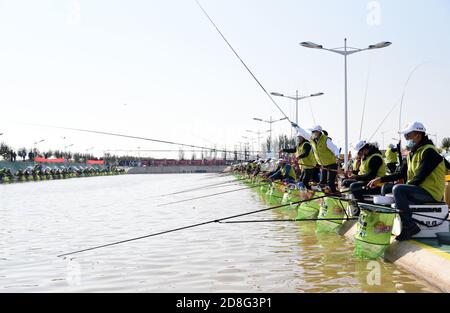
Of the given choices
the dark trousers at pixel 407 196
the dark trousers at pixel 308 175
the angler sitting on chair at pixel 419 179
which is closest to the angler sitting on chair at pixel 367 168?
the angler sitting on chair at pixel 419 179

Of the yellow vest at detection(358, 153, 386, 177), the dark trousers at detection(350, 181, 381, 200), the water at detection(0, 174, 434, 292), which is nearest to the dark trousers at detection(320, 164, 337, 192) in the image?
the water at detection(0, 174, 434, 292)

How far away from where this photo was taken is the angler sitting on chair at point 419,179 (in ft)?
32.4

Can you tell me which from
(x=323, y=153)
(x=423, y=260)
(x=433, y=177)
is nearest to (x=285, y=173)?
(x=323, y=153)

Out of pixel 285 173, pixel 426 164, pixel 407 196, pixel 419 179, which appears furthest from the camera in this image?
pixel 285 173

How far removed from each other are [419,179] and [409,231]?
900mm

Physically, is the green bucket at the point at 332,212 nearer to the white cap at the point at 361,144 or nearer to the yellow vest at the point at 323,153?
the white cap at the point at 361,144

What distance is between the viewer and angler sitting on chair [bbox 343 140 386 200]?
12.9 metres

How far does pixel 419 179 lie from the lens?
9.95 meters

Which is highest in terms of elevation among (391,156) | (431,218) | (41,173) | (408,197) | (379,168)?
(391,156)

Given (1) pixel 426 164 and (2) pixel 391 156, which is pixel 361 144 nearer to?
(1) pixel 426 164

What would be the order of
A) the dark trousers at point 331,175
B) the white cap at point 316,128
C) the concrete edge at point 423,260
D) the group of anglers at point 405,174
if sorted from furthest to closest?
the white cap at point 316,128, the dark trousers at point 331,175, the group of anglers at point 405,174, the concrete edge at point 423,260

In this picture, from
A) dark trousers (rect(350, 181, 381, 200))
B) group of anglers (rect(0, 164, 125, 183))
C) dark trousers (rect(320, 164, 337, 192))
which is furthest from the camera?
group of anglers (rect(0, 164, 125, 183))

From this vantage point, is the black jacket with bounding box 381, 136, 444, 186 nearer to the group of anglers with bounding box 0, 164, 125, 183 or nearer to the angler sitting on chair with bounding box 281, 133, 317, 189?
the angler sitting on chair with bounding box 281, 133, 317, 189

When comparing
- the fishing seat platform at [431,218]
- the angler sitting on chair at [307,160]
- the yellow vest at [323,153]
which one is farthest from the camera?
the angler sitting on chair at [307,160]
